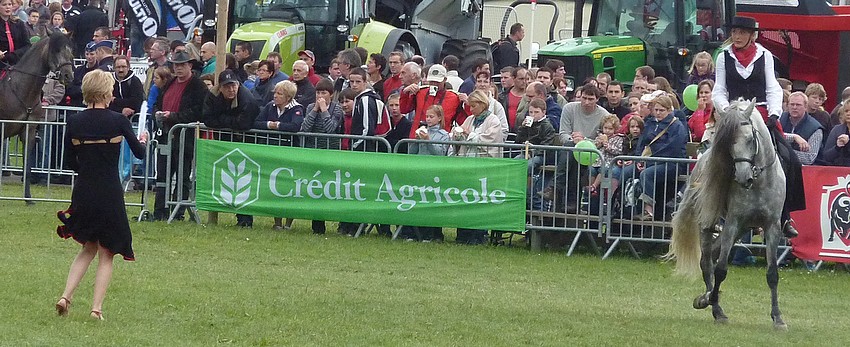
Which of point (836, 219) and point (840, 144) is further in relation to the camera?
point (840, 144)

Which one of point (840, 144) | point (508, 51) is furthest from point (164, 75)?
point (508, 51)

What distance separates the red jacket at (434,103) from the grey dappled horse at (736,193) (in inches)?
202

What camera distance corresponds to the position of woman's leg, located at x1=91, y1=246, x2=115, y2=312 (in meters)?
10.1

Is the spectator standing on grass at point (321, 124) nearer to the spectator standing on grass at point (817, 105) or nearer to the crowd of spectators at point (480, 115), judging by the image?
the crowd of spectators at point (480, 115)

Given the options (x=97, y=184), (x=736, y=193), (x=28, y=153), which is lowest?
(x=97, y=184)

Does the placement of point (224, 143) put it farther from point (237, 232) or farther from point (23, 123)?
point (23, 123)

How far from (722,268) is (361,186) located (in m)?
5.58

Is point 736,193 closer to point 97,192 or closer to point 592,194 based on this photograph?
point 592,194

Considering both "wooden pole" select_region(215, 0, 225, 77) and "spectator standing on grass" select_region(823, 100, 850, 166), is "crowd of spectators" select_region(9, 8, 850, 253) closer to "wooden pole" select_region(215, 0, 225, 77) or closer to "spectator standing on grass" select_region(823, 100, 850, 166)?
"spectator standing on grass" select_region(823, 100, 850, 166)

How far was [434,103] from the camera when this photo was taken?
17000 millimetres

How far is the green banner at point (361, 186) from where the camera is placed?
15.8 meters

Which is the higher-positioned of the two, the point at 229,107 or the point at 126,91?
the point at 126,91

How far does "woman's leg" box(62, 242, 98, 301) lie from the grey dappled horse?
15.6 ft

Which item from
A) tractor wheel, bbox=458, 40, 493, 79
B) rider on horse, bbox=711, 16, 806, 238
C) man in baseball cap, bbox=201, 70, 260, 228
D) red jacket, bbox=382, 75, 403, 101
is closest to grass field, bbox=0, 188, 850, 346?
rider on horse, bbox=711, 16, 806, 238
